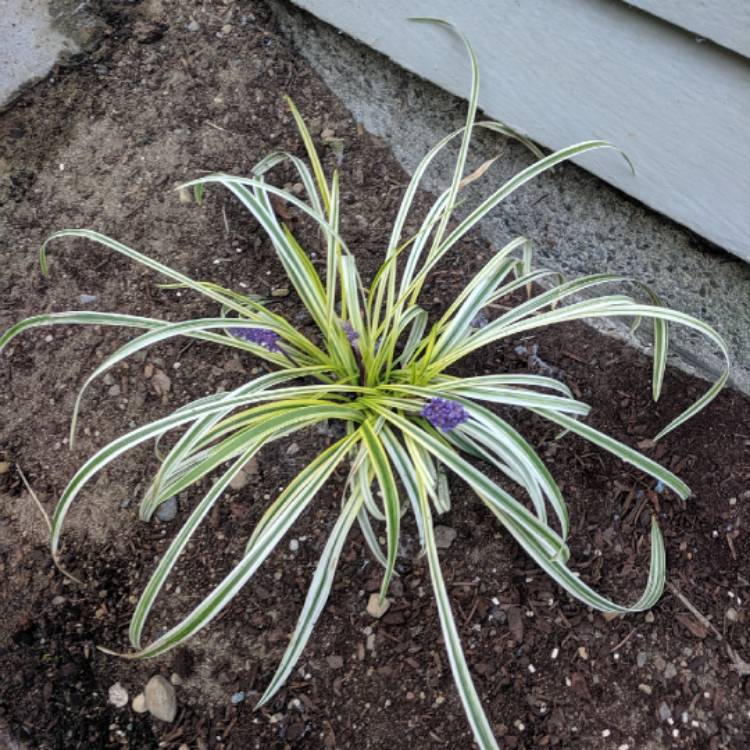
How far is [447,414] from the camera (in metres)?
1.08

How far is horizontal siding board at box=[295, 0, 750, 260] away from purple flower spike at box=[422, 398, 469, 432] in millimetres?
755

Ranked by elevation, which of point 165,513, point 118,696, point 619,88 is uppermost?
point 619,88

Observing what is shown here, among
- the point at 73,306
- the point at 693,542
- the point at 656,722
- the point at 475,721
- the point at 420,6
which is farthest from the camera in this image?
the point at 420,6

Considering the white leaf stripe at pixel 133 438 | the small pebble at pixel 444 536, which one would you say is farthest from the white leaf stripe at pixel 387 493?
the small pebble at pixel 444 536

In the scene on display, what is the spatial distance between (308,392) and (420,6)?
95 centimetres

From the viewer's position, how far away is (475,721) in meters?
0.94

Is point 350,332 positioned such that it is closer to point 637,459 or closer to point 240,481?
point 240,481

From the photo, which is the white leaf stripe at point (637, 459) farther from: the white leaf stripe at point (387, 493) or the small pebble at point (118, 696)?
the small pebble at point (118, 696)

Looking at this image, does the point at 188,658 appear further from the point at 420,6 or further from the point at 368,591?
the point at 420,6

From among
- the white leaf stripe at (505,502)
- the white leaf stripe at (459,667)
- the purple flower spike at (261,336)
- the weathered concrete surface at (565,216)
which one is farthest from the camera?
the weathered concrete surface at (565,216)

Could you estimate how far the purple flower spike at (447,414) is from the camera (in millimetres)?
1075

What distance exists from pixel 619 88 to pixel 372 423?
81 centimetres

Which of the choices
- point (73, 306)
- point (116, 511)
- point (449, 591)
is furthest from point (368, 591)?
point (73, 306)

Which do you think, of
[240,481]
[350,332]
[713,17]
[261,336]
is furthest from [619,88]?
[240,481]
